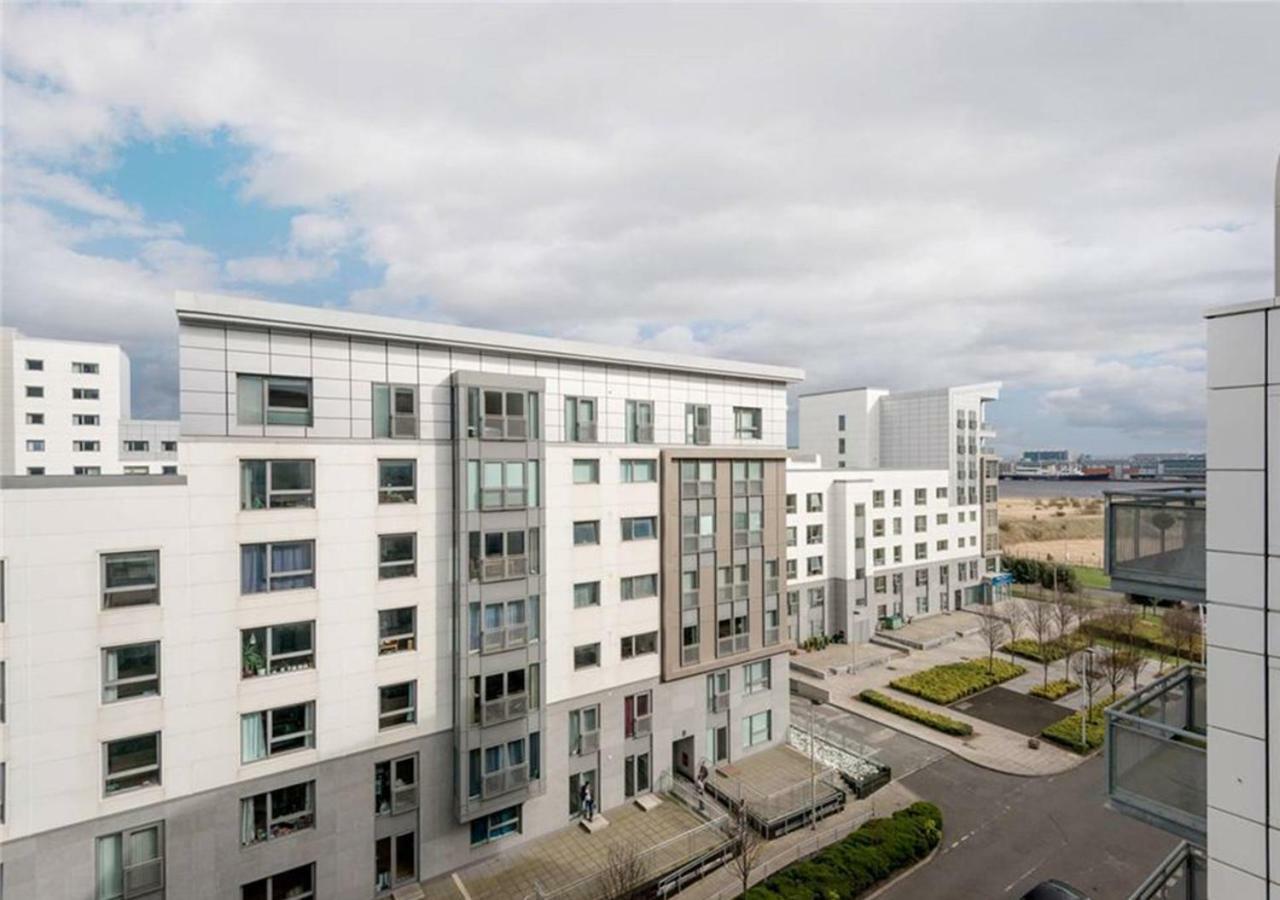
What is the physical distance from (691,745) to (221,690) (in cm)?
1792

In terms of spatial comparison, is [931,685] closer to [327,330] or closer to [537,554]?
[537,554]

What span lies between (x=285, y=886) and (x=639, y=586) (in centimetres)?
1462

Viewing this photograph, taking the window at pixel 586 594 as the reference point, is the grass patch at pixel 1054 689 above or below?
below

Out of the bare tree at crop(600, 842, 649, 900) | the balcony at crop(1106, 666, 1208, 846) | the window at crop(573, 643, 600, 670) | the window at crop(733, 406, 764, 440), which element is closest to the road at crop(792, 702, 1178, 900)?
the bare tree at crop(600, 842, 649, 900)

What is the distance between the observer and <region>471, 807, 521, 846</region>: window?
21766 mm

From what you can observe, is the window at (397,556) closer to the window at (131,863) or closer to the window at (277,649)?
the window at (277,649)

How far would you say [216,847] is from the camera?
1731cm

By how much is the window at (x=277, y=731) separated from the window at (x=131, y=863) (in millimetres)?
2577

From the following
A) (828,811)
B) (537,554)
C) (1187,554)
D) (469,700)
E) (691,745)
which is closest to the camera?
(1187,554)

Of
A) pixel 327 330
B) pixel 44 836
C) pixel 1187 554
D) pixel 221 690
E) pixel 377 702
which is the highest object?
pixel 327 330

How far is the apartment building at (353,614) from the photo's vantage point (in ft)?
51.9

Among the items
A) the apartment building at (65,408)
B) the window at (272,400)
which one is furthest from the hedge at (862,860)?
the apartment building at (65,408)

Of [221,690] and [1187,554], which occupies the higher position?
[1187,554]

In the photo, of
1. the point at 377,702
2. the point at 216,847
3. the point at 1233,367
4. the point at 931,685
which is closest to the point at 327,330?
the point at 377,702
